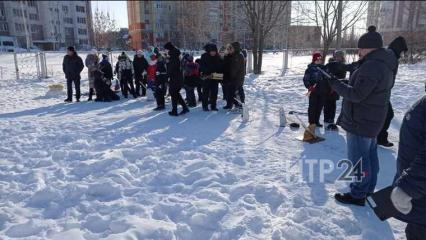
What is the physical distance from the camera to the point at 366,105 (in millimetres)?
3629

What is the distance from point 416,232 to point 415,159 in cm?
57

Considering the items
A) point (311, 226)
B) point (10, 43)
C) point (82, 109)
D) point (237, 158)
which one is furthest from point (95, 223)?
point (10, 43)

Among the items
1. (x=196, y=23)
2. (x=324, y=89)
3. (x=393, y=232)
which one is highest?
(x=196, y=23)

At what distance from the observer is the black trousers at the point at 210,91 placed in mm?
9352

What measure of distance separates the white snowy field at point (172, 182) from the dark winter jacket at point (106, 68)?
11.2 ft

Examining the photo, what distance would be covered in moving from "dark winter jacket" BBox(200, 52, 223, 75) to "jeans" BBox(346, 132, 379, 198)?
564cm

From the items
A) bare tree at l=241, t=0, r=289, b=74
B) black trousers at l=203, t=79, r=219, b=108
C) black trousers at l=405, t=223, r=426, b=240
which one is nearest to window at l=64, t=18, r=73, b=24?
bare tree at l=241, t=0, r=289, b=74

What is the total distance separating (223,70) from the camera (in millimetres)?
9172

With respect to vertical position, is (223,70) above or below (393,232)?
above

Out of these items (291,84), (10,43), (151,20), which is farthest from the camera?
(151,20)

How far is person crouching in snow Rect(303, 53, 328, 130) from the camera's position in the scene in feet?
22.1

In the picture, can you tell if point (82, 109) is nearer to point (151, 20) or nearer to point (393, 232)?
point (393, 232)

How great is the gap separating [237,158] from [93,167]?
2237 millimetres

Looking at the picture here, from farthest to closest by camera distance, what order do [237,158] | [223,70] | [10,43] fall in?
[10,43], [223,70], [237,158]
